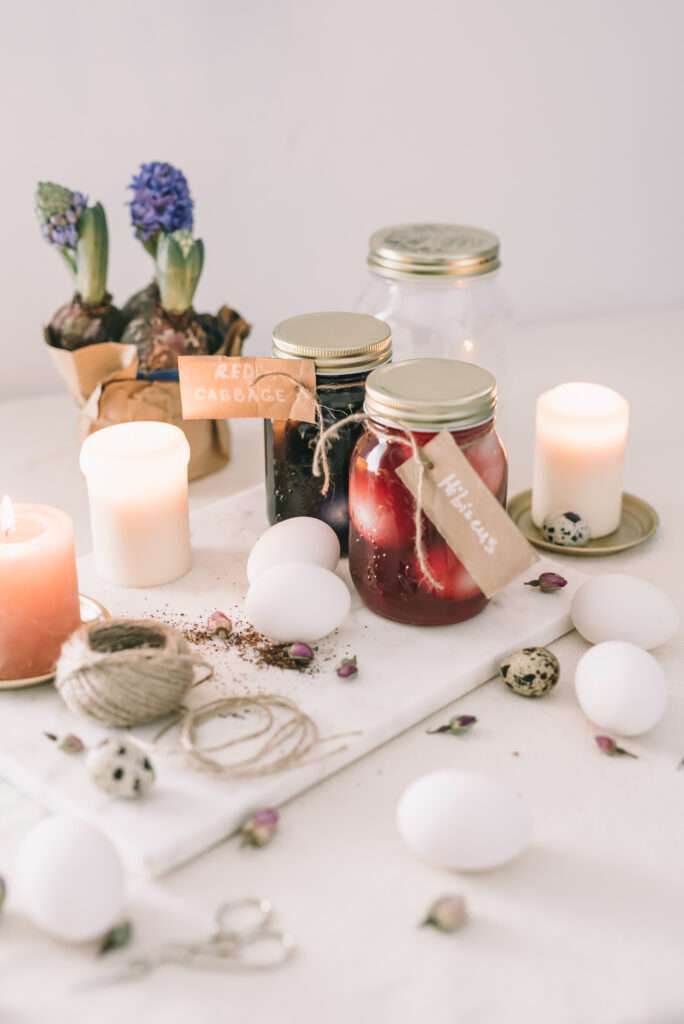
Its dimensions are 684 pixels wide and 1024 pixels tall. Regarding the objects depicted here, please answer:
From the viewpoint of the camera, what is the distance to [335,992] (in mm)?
625

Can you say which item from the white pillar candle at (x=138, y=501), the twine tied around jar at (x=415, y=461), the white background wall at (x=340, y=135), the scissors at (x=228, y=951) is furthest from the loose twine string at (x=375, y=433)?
the white background wall at (x=340, y=135)

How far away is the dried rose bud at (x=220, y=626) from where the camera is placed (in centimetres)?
92

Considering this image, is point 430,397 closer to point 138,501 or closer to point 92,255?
point 138,501

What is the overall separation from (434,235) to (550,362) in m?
0.41

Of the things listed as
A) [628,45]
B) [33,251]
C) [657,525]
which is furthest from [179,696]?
[628,45]

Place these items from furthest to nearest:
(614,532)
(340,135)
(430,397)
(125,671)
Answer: (340,135) → (614,532) → (430,397) → (125,671)

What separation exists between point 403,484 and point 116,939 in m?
0.38

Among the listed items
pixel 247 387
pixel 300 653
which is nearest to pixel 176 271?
pixel 247 387

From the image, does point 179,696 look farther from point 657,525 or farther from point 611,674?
point 657,525

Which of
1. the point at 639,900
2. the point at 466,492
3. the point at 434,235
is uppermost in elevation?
the point at 434,235

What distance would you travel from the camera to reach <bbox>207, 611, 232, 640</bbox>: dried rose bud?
3.03ft

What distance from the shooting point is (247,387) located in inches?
39.5

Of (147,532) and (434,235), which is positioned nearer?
(147,532)

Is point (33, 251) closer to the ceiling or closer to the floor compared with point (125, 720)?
closer to the ceiling
